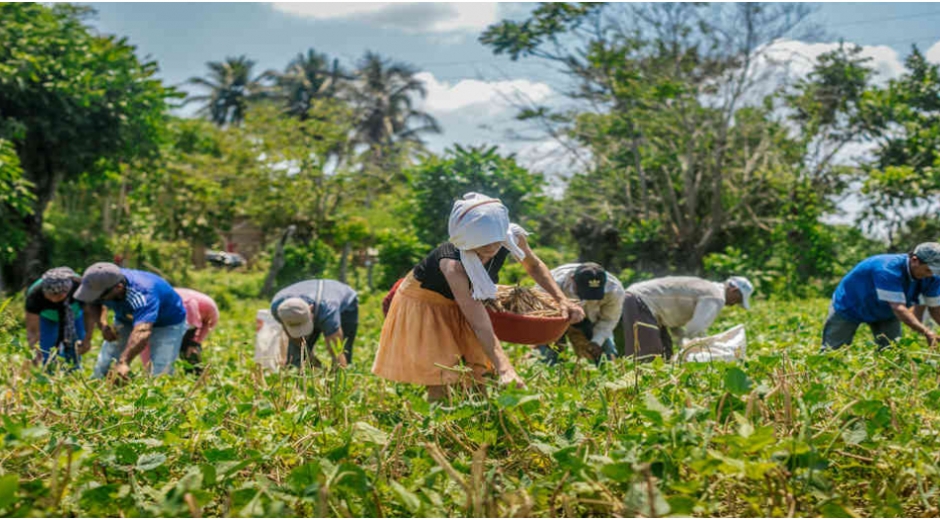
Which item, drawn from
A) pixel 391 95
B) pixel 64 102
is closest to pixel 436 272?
pixel 64 102

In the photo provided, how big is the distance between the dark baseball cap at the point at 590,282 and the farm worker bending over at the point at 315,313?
1.62 meters

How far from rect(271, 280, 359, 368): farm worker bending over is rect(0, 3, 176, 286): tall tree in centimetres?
704

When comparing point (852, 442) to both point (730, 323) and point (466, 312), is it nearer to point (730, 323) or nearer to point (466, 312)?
point (466, 312)

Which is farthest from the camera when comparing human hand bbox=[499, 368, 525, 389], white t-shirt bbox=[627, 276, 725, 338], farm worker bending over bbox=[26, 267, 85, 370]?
white t-shirt bbox=[627, 276, 725, 338]

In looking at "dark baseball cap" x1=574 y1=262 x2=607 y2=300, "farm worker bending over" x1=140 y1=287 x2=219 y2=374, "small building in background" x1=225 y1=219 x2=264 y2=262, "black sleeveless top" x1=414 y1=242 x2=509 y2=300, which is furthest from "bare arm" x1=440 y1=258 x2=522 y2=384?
"small building in background" x1=225 y1=219 x2=264 y2=262

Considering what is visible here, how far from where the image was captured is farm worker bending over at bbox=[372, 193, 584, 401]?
261 cm

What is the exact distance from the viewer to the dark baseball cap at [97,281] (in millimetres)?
4539

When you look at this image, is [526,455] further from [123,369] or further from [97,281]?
[97,281]

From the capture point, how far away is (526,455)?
191 centimetres

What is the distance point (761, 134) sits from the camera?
14.9 meters

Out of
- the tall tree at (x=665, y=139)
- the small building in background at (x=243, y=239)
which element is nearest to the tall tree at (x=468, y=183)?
the tall tree at (x=665, y=139)

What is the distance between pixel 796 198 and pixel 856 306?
1094cm

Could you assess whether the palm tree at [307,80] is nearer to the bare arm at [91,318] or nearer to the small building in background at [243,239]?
the small building in background at [243,239]

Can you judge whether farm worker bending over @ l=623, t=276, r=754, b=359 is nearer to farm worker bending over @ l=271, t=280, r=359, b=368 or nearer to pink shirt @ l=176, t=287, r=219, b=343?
farm worker bending over @ l=271, t=280, r=359, b=368
